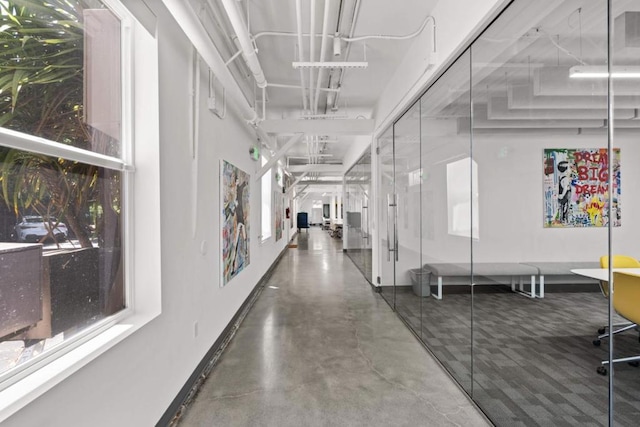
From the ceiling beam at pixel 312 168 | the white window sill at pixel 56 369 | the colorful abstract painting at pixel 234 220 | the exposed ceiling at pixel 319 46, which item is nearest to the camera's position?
the white window sill at pixel 56 369

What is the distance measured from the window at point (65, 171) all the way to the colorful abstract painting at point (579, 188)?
254 cm

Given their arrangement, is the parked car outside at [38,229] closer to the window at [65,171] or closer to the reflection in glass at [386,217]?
the window at [65,171]

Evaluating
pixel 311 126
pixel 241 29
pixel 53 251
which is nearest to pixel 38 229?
pixel 53 251

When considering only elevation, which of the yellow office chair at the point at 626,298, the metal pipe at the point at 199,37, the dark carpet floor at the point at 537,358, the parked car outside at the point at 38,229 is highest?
the metal pipe at the point at 199,37

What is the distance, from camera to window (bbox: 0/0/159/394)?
3.92 ft

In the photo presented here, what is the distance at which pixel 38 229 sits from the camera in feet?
4.32

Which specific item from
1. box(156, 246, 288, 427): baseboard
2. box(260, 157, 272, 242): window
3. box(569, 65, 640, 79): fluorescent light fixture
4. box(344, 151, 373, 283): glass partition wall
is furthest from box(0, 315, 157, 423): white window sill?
box(260, 157, 272, 242): window

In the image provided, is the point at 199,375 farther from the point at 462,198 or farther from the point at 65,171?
the point at 462,198

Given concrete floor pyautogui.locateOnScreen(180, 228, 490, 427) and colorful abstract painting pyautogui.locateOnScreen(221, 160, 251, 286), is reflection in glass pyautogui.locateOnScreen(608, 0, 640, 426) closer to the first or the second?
concrete floor pyautogui.locateOnScreen(180, 228, 490, 427)

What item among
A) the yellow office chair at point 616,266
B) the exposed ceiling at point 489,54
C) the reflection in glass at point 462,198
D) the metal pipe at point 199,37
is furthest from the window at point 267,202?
the yellow office chair at point 616,266

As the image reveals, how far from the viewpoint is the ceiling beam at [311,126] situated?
214 inches

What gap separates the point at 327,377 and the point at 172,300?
1595 millimetres

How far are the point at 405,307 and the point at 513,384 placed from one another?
7.20 feet

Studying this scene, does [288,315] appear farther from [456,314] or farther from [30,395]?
[30,395]
